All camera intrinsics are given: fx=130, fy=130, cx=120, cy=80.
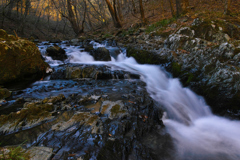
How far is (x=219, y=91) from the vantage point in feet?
14.1

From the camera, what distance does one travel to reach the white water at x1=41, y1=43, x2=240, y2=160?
2.87 meters

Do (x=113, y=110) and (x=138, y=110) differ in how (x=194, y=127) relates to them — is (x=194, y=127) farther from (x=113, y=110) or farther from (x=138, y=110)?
(x=113, y=110)

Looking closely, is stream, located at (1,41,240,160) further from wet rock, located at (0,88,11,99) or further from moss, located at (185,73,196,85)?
moss, located at (185,73,196,85)

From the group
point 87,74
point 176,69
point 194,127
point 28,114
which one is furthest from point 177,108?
point 87,74

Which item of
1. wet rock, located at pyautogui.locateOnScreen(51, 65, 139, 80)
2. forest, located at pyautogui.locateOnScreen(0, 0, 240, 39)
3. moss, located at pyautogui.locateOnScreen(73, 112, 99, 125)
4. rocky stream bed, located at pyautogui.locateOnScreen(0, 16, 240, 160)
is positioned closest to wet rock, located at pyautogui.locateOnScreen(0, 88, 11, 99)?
rocky stream bed, located at pyautogui.locateOnScreen(0, 16, 240, 160)

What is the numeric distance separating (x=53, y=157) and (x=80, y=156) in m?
0.40

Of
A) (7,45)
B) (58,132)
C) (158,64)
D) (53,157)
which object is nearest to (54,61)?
(7,45)

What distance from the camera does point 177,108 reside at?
4.39 meters

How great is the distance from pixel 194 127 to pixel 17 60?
7.03 m

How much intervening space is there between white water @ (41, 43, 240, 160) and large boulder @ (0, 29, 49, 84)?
5423mm

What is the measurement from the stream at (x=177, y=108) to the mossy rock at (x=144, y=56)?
424 mm

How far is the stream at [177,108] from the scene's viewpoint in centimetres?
293

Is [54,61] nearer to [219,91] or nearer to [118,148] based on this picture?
[118,148]

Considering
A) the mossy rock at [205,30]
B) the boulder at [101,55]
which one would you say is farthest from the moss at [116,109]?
the mossy rock at [205,30]
